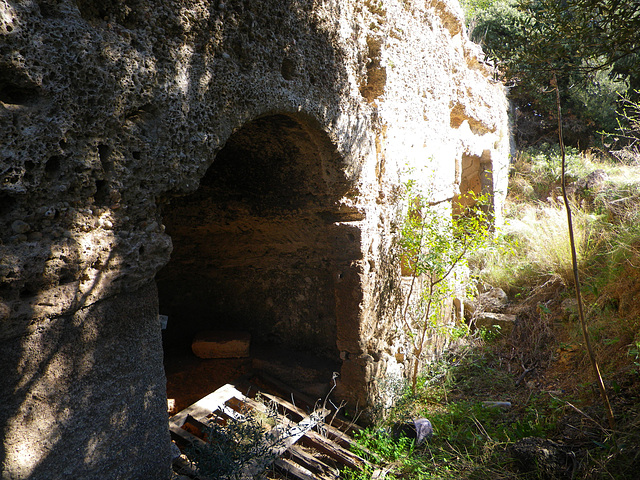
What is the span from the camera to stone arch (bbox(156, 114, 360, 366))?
347cm

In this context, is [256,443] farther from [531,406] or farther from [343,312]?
[531,406]

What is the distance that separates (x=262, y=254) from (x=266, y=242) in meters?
0.20

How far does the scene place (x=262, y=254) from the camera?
4602mm

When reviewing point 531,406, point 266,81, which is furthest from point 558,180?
point 266,81

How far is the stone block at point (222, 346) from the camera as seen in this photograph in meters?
4.52

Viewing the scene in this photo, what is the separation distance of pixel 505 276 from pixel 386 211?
3081 mm

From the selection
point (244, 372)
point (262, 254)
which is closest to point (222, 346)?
point (244, 372)

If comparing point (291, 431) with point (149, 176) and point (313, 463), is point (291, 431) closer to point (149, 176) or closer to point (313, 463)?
point (313, 463)

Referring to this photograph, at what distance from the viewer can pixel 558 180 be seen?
31.8ft

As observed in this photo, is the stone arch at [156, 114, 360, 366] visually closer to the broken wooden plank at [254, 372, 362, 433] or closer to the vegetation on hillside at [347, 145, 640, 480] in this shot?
the broken wooden plank at [254, 372, 362, 433]

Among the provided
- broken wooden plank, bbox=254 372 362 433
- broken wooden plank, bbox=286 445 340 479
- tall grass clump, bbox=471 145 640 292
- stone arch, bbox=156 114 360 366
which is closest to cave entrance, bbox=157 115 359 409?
stone arch, bbox=156 114 360 366

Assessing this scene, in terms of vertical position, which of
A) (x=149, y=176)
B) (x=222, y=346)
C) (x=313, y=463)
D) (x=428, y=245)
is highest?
(x=149, y=176)

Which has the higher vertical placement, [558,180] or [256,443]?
[558,180]

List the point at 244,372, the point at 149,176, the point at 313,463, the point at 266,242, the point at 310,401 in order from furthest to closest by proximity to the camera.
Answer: the point at 266,242, the point at 244,372, the point at 310,401, the point at 313,463, the point at 149,176
